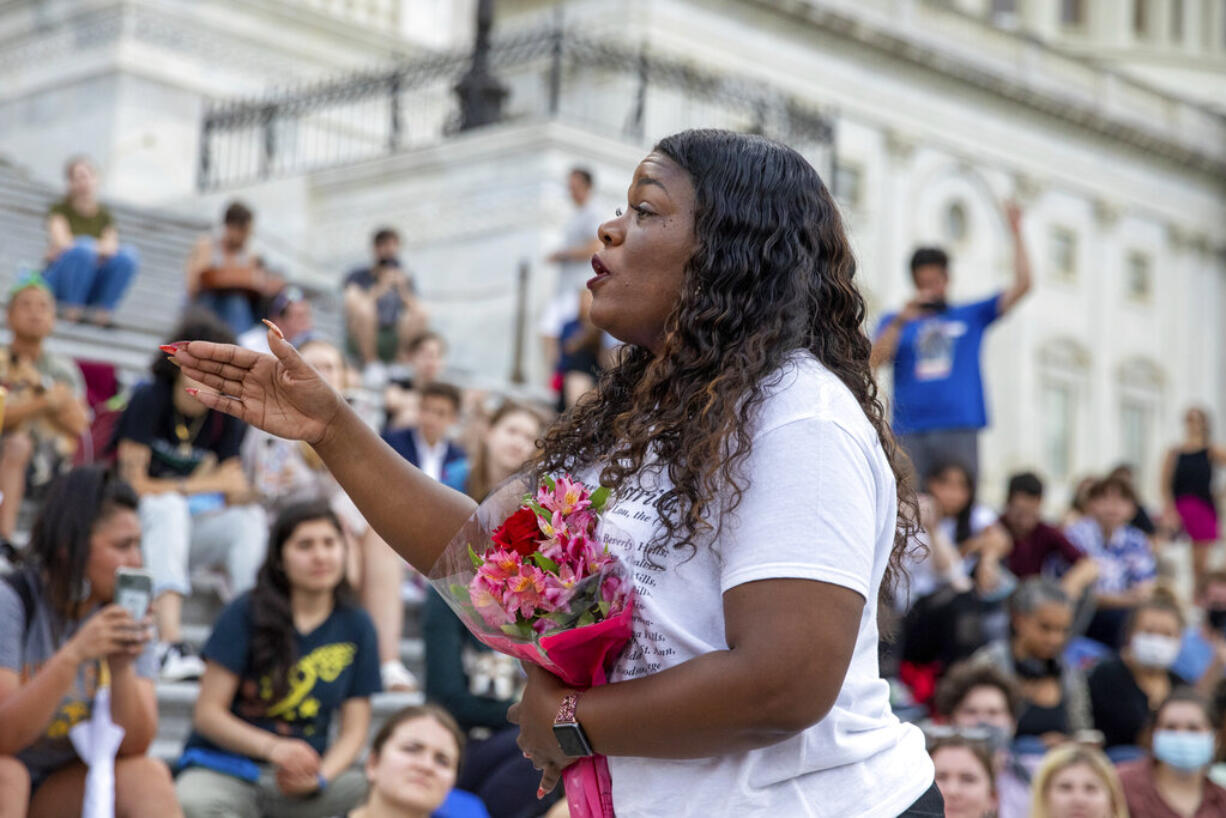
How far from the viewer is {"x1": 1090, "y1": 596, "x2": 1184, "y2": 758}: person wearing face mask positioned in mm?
8477

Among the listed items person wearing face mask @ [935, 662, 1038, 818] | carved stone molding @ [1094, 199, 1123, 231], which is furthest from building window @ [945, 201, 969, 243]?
person wearing face mask @ [935, 662, 1038, 818]

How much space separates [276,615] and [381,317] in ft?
23.2

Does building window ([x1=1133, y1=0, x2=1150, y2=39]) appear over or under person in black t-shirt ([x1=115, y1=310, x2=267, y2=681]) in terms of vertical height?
over

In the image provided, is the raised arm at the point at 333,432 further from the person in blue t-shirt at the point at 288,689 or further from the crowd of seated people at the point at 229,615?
the person in blue t-shirt at the point at 288,689

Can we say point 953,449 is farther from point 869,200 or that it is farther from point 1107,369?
point 1107,369

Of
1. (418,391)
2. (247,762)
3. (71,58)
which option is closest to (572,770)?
(247,762)

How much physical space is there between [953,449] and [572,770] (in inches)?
A: 316

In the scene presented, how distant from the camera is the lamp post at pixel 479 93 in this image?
54.3ft

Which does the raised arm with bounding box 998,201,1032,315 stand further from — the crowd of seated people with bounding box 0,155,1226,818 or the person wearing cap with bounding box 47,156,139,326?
the person wearing cap with bounding box 47,156,139,326

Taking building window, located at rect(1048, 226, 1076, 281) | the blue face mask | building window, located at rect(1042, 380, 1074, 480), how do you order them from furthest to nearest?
1. building window, located at rect(1042, 380, 1074, 480)
2. building window, located at rect(1048, 226, 1076, 281)
3. the blue face mask

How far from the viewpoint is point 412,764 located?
569 cm

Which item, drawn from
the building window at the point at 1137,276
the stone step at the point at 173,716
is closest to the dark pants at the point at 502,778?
the stone step at the point at 173,716

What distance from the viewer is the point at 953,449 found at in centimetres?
1033

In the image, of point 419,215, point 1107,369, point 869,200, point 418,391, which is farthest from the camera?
point 1107,369
